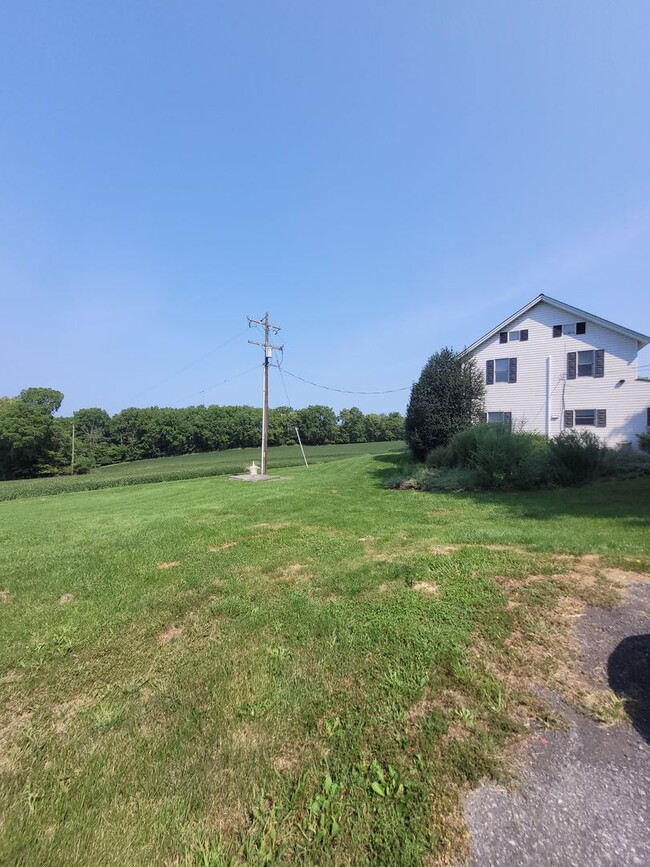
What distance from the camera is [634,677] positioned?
2396 millimetres

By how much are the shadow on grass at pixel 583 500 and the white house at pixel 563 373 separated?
9128mm

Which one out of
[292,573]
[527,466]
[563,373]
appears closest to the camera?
[292,573]

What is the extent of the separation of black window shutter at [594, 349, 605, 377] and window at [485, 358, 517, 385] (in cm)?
388

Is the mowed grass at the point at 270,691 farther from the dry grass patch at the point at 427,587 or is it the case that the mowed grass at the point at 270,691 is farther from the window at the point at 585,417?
the window at the point at 585,417

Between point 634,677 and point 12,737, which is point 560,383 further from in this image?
point 12,737

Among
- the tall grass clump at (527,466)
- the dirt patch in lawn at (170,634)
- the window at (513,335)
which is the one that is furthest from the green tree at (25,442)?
the dirt patch in lawn at (170,634)

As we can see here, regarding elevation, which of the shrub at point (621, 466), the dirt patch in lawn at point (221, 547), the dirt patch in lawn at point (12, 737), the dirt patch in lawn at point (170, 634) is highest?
the shrub at point (621, 466)

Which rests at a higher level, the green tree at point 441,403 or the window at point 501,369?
the window at point 501,369

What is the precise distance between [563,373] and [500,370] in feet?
10.6

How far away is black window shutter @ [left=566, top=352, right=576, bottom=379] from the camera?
65.0 feet

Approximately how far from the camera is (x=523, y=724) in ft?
6.80

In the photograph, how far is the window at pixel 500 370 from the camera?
70.3 feet

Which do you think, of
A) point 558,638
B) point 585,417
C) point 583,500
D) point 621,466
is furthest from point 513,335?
point 558,638

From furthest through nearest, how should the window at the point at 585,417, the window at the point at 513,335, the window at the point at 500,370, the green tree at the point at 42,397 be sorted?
1. the green tree at the point at 42,397
2. the window at the point at 500,370
3. the window at the point at 513,335
4. the window at the point at 585,417
